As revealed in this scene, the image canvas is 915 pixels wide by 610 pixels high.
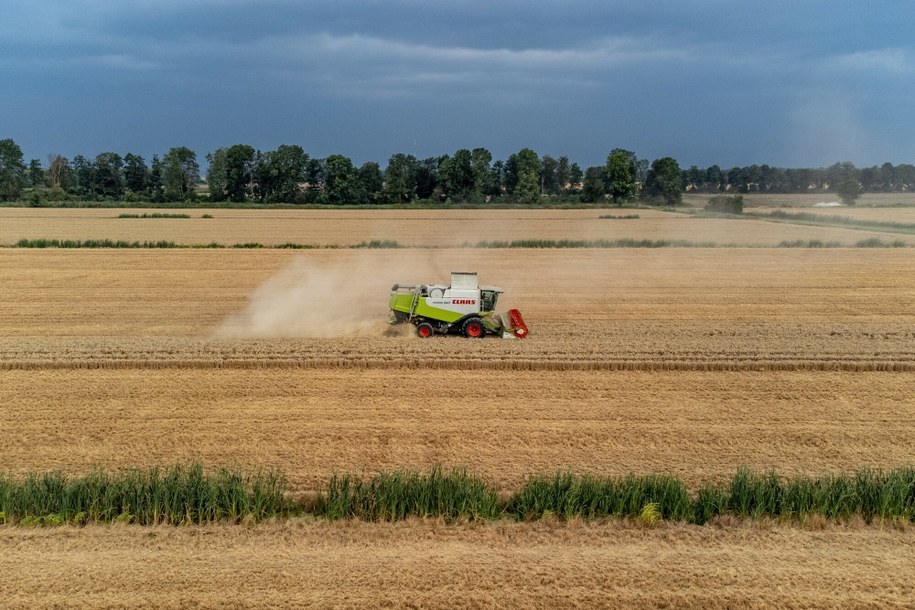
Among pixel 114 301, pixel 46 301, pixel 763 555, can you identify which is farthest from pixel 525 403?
pixel 46 301

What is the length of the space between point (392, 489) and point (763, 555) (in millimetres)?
4899

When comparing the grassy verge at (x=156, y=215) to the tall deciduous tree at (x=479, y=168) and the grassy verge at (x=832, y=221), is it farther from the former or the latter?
the grassy verge at (x=832, y=221)

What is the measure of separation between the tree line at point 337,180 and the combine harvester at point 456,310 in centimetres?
6692

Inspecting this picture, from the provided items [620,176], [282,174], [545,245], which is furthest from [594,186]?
[545,245]

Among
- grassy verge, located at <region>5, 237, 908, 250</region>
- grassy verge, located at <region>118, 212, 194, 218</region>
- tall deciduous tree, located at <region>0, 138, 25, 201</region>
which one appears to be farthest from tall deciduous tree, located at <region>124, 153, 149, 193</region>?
grassy verge, located at <region>5, 237, 908, 250</region>

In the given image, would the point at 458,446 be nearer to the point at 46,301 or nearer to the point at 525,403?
the point at 525,403

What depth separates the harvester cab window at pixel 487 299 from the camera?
19453 mm

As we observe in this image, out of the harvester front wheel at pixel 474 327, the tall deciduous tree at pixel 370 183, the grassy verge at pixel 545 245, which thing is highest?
the tall deciduous tree at pixel 370 183

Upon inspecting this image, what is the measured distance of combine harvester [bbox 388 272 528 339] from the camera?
19250 millimetres

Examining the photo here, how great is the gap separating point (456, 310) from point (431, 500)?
9414 mm

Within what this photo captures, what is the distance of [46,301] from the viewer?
24.7 metres

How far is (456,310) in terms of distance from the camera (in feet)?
63.3

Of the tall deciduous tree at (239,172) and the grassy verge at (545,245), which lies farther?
the tall deciduous tree at (239,172)

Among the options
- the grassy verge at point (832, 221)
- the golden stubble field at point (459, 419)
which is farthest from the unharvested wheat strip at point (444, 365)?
the grassy verge at point (832, 221)
